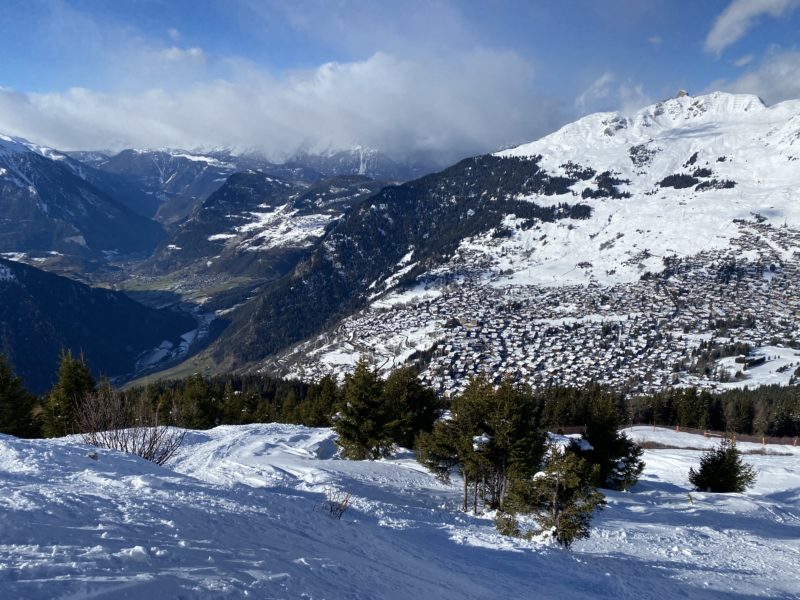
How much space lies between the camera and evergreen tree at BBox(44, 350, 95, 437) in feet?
114

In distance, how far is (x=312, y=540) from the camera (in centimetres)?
1051

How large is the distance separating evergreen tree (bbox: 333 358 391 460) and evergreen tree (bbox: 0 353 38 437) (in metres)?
23.1

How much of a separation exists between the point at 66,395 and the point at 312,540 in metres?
33.8

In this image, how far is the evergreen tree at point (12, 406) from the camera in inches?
1303

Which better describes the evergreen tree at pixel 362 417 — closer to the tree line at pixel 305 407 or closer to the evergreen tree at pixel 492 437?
the tree line at pixel 305 407

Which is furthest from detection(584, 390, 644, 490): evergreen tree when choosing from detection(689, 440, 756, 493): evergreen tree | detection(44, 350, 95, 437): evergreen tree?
detection(44, 350, 95, 437): evergreen tree

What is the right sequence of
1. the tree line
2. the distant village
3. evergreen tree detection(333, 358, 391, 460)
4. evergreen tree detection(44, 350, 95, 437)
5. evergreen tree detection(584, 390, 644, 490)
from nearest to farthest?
evergreen tree detection(584, 390, 644, 490) < evergreen tree detection(333, 358, 391, 460) < evergreen tree detection(44, 350, 95, 437) < the tree line < the distant village

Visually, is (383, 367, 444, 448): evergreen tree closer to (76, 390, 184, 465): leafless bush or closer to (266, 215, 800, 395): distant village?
(76, 390, 184, 465): leafless bush

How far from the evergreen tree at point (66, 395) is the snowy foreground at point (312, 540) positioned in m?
14.1

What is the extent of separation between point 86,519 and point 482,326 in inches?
6295

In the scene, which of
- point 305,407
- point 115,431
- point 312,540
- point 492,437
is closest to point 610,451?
point 492,437

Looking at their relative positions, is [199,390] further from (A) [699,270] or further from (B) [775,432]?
(A) [699,270]

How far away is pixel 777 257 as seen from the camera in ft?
646

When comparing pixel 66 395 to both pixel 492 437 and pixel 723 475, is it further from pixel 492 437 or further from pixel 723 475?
pixel 723 475
